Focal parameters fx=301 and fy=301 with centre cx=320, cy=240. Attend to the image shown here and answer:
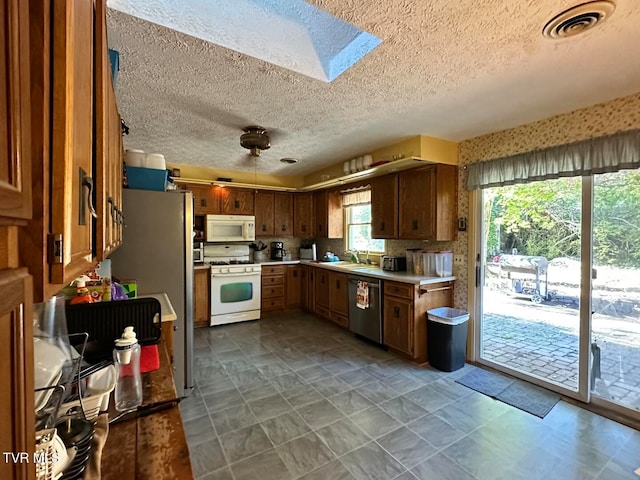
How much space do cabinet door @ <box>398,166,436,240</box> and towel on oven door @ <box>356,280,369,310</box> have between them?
2.52 feet

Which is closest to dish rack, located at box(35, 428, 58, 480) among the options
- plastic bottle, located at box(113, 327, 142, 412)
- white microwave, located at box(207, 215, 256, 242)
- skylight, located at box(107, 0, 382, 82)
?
plastic bottle, located at box(113, 327, 142, 412)

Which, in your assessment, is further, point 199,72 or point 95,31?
point 199,72

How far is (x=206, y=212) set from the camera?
4820mm

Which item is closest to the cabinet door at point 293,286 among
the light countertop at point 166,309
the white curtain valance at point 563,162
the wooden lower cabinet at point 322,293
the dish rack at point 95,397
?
the wooden lower cabinet at point 322,293

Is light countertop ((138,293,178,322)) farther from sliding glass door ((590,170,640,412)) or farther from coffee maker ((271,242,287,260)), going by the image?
sliding glass door ((590,170,640,412))

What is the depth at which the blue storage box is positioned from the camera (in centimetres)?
250

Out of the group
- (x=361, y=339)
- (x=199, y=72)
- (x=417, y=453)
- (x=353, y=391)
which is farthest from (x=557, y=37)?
(x=361, y=339)

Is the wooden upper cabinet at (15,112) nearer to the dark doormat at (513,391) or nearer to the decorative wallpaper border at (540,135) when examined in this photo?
the dark doormat at (513,391)

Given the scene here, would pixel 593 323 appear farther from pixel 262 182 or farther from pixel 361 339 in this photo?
pixel 262 182

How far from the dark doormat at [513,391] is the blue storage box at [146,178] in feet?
10.8

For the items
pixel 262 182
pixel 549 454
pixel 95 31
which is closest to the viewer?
pixel 95 31

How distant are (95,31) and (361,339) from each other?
12.7 ft

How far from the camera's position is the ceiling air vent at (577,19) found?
1.34 meters

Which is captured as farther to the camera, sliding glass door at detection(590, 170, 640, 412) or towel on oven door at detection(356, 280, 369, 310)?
towel on oven door at detection(356, 280, 369, 310)
